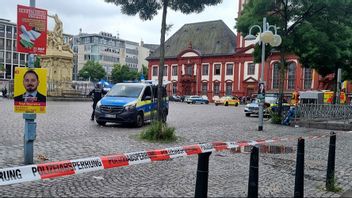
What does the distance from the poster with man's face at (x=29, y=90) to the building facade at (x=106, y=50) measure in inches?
4907

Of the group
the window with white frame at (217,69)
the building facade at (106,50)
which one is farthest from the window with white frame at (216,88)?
the building facade at (106,50)

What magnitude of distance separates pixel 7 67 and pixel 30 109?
10234cm

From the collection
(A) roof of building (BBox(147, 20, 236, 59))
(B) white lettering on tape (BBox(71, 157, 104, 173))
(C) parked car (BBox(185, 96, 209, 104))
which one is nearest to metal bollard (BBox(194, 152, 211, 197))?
(B) white lettering on tape (BBox(71, 157, 104, 173))

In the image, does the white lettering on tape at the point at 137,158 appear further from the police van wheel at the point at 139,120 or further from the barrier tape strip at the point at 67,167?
the police van wheel at the point at 139,120

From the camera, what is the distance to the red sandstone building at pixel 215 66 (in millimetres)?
Answer: 66500

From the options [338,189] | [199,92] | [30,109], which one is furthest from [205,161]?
[199,92]

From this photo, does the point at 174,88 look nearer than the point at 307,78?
No

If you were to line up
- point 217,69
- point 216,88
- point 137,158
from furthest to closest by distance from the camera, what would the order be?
point 216,88, point 217,69, point 137,158

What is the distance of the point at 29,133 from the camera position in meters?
7.68

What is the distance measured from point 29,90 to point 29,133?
37.4 inches

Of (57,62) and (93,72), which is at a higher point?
(93,72)

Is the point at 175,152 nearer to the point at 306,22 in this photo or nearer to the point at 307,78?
the point at 306,22

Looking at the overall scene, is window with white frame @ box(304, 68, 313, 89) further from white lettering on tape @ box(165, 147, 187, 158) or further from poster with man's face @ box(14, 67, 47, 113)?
poster with man's face @ box(14, 67, 47, 113)

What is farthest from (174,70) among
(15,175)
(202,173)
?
(15,175)
